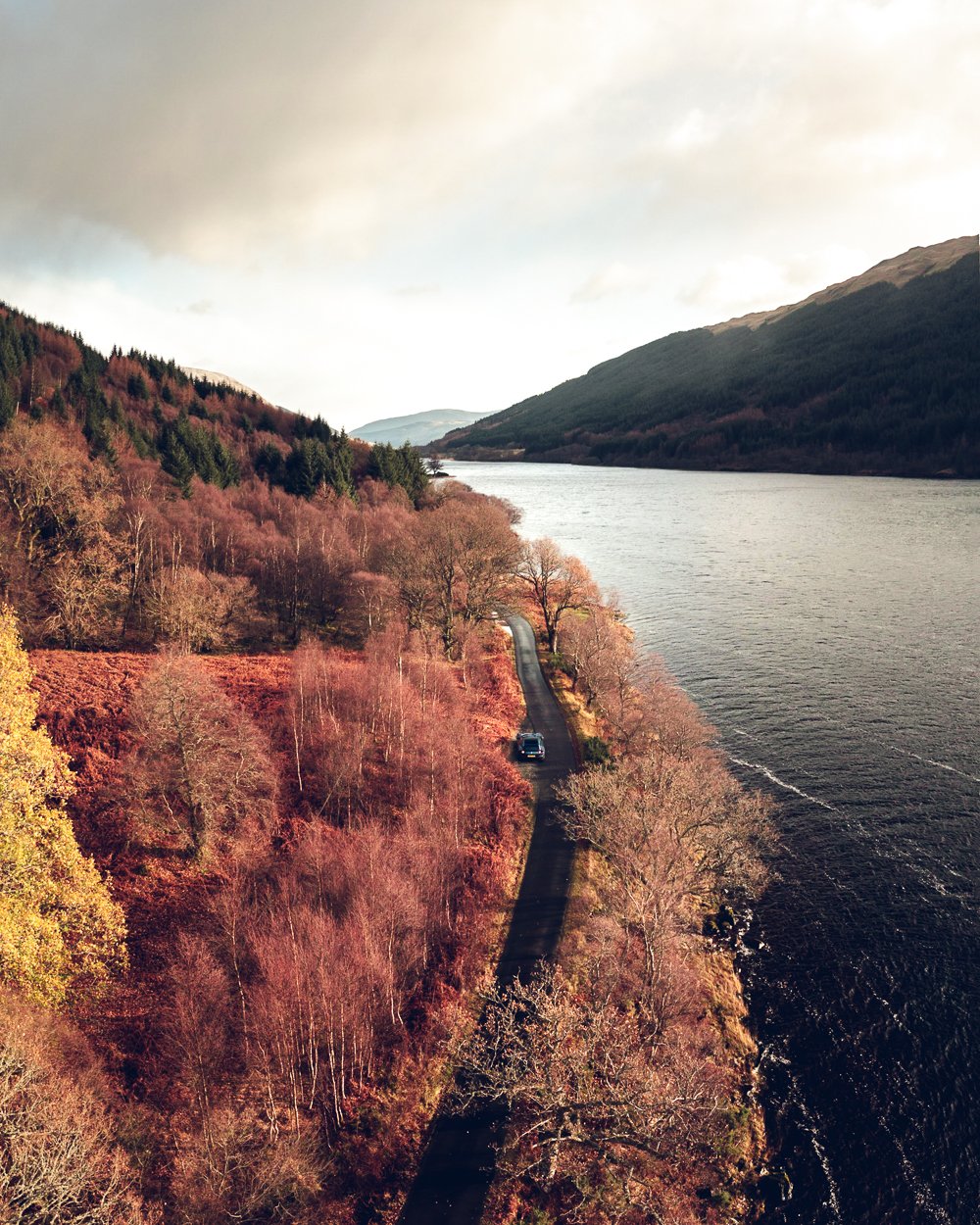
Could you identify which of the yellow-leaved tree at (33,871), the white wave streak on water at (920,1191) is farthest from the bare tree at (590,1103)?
the yellow-leaved tree at (33,871)

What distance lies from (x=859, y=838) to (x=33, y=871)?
51166mm

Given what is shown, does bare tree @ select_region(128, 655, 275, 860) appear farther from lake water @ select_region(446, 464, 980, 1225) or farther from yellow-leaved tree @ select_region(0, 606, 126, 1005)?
lake water @ select_region(446, 464, 980, 1225)

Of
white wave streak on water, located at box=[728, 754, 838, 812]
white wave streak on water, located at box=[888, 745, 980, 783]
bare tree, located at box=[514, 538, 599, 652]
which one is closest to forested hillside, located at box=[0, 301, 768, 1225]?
white wave streak on water, located at box=[728, 754, 838, 812]

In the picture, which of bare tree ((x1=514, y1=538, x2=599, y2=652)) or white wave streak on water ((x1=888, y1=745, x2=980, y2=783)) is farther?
bare tree ((x1=514, y1=538, x2=599, y2=652))

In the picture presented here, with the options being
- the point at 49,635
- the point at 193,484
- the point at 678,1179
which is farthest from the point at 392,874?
the point at 193,484

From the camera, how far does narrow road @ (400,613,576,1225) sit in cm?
2445

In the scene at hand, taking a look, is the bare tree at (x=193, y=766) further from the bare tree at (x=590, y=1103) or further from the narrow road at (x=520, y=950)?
the bare tree at (x=590, y=1103)

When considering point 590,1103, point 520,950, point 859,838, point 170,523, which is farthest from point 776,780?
point 170,523

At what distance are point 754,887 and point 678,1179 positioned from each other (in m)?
19.5

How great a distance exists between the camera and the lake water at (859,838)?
92.0 feet

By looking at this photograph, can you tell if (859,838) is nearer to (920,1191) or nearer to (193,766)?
(920,1191)

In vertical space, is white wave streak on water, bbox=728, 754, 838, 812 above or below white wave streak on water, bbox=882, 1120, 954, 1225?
above

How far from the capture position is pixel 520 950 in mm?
35969

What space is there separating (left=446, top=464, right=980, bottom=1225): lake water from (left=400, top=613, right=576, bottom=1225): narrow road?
1254cm
